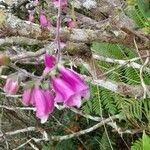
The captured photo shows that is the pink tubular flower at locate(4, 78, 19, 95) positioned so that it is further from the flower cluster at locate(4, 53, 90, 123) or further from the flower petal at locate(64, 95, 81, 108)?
the flower petal at locate(64, 95, 81, 108)

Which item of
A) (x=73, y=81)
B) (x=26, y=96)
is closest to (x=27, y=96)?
(x=26, y=96)

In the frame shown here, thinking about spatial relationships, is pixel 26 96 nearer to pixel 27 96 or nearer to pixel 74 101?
pixel 27 96

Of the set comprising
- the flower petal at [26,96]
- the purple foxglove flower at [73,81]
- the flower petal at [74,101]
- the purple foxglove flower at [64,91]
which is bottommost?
the flower petal at [26,96]

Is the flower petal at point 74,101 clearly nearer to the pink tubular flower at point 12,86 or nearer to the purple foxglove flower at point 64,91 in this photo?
the purple foxglove flower at point 64,91

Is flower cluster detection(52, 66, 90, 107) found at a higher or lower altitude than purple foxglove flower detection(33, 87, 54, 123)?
higher

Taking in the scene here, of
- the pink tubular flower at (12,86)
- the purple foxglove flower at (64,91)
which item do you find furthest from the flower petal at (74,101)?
the pink tubular flower at (12,86)

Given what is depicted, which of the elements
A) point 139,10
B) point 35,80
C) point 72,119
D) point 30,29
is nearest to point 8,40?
point 30,29

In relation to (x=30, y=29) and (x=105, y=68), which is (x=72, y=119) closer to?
(x=105, y=68)

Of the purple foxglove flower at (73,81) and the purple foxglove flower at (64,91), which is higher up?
the purple foxglove flower at (73,81)

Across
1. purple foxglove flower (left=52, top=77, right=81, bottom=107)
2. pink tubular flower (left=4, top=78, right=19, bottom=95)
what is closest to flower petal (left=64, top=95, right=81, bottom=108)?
purple foxglove flower (left=52, top=77, right=81, bottom=107)
